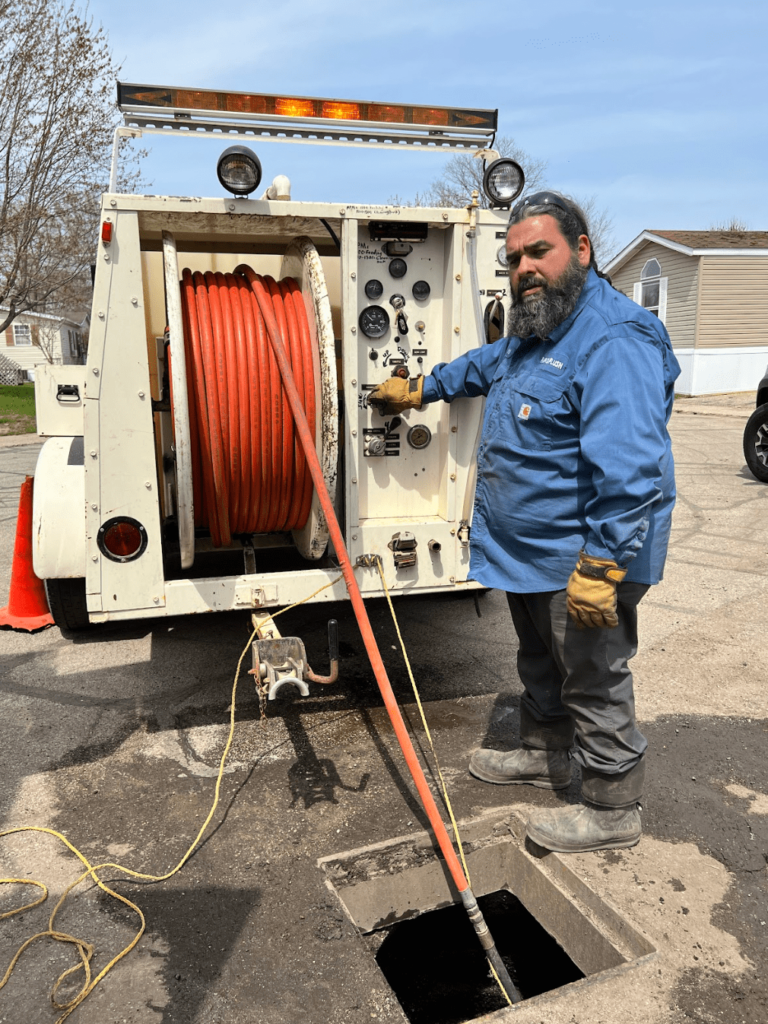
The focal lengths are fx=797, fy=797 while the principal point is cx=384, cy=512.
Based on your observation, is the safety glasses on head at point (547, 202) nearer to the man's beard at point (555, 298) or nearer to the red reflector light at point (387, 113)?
the man's beard at point (555, 298)

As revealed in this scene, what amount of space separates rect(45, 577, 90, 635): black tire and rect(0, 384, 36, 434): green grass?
56.9 ft

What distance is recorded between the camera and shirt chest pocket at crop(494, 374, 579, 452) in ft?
8.95

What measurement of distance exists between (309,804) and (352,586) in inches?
37.2

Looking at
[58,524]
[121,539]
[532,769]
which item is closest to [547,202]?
[121,539]

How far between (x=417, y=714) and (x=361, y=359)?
180 centimetres

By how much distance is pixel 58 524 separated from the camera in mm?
3984

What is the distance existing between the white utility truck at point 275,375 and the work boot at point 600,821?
1158 millimetres

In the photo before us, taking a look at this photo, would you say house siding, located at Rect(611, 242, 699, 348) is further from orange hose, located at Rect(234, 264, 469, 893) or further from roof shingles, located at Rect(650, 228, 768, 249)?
orange hose, located at Rect(234, 264, 469, 893)

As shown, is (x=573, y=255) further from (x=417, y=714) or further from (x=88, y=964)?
(x=88, y=964)

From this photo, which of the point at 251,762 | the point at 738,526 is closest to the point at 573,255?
the point at 251,762

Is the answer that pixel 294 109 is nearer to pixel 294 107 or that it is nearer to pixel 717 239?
pixel 294 107

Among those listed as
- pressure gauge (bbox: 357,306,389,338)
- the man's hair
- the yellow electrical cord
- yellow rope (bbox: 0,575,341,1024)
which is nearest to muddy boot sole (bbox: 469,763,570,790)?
the yellow electrical cord

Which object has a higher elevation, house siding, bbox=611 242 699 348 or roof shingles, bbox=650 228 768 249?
roof shingles, bbox=650 228 768 249

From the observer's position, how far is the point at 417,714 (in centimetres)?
405
